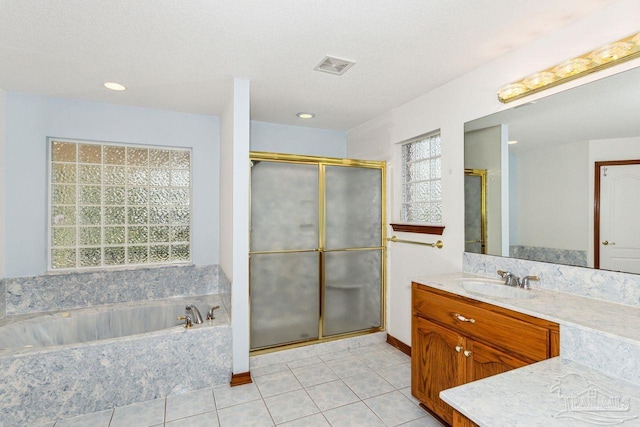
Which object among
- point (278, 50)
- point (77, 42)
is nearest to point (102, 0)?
point (77, 42)

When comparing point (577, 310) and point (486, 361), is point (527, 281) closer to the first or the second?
point (577, 310)

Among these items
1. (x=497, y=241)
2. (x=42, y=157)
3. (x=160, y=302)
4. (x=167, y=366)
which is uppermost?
(x=42, y=157)

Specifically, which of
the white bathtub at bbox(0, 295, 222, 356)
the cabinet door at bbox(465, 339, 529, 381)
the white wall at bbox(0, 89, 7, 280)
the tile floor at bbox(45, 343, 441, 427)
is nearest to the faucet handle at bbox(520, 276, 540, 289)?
the cabinet door at bbox(465, 339, 529, 381)

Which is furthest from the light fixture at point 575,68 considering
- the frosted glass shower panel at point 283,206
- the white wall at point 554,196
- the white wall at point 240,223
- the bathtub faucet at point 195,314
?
the bathtub faucet at point 195,314

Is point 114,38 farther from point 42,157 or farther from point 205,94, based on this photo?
point 42,157

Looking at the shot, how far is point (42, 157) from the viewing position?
2.89m

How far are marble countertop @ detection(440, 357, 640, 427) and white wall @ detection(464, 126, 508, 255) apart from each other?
1.14 metres

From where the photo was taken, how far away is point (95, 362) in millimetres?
2162

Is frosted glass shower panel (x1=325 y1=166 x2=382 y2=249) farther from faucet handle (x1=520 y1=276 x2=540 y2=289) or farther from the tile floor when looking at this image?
faucet handle (x1=520 y1=276 x2=540 y2=289)

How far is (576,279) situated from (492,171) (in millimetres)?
822

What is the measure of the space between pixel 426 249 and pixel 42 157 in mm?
3489

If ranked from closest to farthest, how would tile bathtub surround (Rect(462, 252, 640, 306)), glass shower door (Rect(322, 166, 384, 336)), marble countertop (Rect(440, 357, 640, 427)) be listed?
marble countertop (Rect(440, 357, 640, 427))
tile bathtub surround (Rect(462, 252, 640, 306))
glass shower door (Rect(322, 166, 384, 336))

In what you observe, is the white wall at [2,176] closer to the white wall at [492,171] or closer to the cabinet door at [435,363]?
the cabinet door at [435,363]

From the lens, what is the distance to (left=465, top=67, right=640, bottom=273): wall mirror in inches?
62.0
